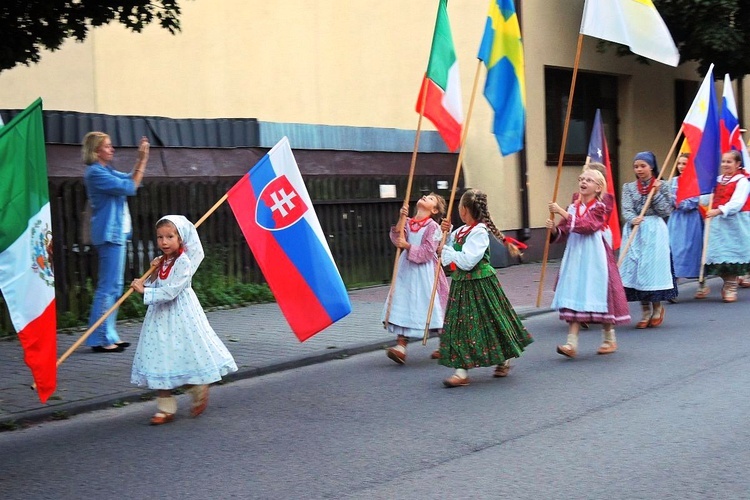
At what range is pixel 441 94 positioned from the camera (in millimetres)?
8773

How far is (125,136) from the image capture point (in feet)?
38.5

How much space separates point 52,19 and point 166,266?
270 centimetres

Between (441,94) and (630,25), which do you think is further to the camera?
(630,25)

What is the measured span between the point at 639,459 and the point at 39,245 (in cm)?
352

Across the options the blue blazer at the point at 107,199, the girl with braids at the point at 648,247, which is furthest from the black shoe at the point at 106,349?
the girl with braids at the point at 648,247

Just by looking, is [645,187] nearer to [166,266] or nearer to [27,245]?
[166,266]

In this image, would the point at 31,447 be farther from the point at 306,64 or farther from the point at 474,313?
the point at 306,64

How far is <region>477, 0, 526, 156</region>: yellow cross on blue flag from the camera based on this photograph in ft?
29.0

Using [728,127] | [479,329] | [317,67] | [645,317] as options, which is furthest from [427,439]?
[317,67]

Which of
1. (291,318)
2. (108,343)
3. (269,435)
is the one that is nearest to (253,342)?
(108,343)

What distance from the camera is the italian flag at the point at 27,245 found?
216 inches

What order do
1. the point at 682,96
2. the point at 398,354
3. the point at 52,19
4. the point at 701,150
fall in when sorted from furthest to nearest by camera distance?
1. the point at 682,96
2. the point at 701,150
3. the point at 398,354
4. the point at 52,19

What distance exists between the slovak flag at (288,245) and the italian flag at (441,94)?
83.4 inches

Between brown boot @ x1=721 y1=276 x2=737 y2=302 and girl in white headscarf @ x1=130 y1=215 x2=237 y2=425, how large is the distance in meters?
7.34
